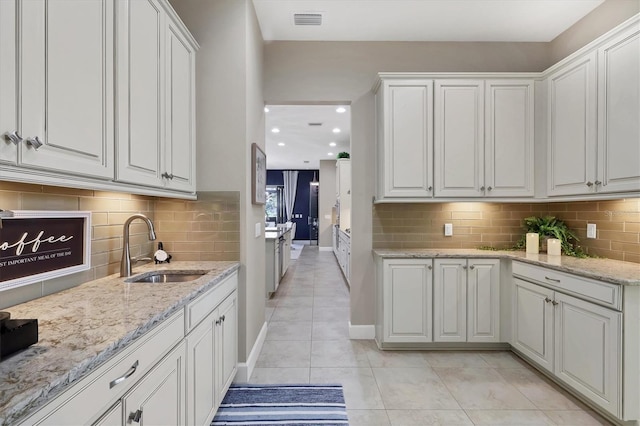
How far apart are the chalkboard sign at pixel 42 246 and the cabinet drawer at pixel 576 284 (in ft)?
9.91

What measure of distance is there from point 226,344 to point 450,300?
6.53ft

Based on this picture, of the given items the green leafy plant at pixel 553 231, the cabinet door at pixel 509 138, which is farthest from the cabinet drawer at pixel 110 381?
the green leafy plant at pixel 553 231

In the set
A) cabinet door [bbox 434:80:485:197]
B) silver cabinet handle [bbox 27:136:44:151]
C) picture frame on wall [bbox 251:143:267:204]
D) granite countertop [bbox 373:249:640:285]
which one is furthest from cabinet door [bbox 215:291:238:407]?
cabinet door [bbox 434:80:485:197]

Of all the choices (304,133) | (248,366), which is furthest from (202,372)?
(304,133)

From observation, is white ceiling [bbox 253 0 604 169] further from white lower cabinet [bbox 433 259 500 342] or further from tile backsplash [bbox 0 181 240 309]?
white lower cabinet [bbox 433 259 500 342]

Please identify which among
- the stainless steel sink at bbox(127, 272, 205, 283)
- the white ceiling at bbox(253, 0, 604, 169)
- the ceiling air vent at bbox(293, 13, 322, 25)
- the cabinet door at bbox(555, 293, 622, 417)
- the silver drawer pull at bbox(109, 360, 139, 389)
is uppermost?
the white ceiling at bbox(253, 0, 604, 169)

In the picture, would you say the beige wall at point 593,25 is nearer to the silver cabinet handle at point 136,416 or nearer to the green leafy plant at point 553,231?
the green leafy plant at point 553,231

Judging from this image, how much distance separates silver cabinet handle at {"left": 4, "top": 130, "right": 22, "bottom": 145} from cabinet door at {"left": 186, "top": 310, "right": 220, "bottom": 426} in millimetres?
1041

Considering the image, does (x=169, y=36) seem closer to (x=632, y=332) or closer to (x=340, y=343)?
(x=340, y=343)

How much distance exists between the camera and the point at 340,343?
10.4ft

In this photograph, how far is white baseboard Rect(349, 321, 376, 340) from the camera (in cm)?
328

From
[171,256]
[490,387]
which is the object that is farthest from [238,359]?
[490,387]

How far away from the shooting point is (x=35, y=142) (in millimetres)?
1000

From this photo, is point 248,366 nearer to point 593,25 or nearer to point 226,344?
point 226,344
